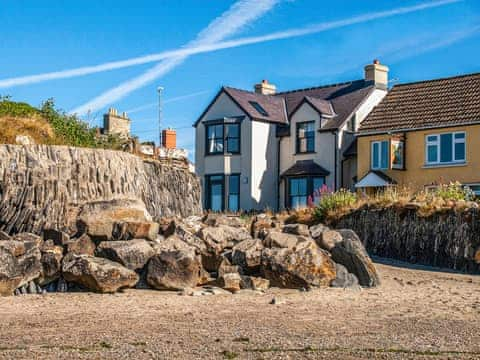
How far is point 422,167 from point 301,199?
6442 millimetres

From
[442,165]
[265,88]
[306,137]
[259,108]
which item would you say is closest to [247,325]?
[442,165]

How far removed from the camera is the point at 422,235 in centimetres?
1897

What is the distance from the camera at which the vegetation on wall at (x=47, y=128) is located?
14.1 metres

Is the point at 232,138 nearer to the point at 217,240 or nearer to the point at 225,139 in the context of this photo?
the point at 225,139

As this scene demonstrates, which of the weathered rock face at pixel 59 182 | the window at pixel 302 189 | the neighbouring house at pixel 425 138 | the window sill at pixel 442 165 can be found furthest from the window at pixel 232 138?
the weathered rock face at pixel 59 182

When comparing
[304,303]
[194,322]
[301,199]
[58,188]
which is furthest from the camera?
[301,199]

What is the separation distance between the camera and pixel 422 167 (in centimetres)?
3366

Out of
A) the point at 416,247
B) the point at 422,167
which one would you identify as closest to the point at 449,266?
the point at 416,247

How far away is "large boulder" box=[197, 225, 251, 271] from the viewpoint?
14.9m

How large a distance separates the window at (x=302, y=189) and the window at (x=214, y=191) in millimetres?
3467

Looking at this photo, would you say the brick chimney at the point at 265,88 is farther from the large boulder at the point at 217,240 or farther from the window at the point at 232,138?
the large boulder at the point at 217,240

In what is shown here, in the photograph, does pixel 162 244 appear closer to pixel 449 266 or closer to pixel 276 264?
pixel 276 264

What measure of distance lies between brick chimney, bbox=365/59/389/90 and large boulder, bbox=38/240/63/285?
2809 cm

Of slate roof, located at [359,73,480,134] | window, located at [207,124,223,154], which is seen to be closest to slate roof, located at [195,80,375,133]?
window, located at [207,124,223,154]
